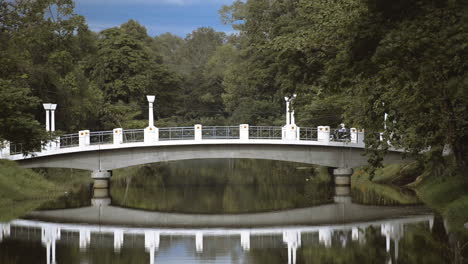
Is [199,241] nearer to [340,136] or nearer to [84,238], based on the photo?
[84,238]

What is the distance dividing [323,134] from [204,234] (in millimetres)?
18760

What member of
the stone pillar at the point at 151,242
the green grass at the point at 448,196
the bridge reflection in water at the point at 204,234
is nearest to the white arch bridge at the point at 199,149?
the green grass at the point at 448,196

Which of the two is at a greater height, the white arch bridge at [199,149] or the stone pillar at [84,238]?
the white arch bridge at [199,149]

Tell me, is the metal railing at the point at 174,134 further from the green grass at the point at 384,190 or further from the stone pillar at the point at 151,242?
the stone pillar at the point at 151,242

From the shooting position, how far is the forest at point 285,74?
18.2 m

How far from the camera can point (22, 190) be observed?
113 ft

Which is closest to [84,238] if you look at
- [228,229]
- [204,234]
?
[204,234]

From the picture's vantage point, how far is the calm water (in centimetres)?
1820

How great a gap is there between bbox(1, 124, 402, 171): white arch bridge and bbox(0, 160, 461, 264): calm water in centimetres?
177

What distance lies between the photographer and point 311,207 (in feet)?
102

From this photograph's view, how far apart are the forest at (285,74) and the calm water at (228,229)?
2808mm

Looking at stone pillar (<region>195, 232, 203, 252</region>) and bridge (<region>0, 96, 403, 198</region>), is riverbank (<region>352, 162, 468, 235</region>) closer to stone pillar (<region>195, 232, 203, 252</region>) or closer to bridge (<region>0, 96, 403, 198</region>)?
bridge (<region>0, 96, 403, 198</region>)

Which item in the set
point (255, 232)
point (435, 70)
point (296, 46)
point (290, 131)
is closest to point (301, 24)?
point (290, 131)

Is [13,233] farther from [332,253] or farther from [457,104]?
[457,104]
